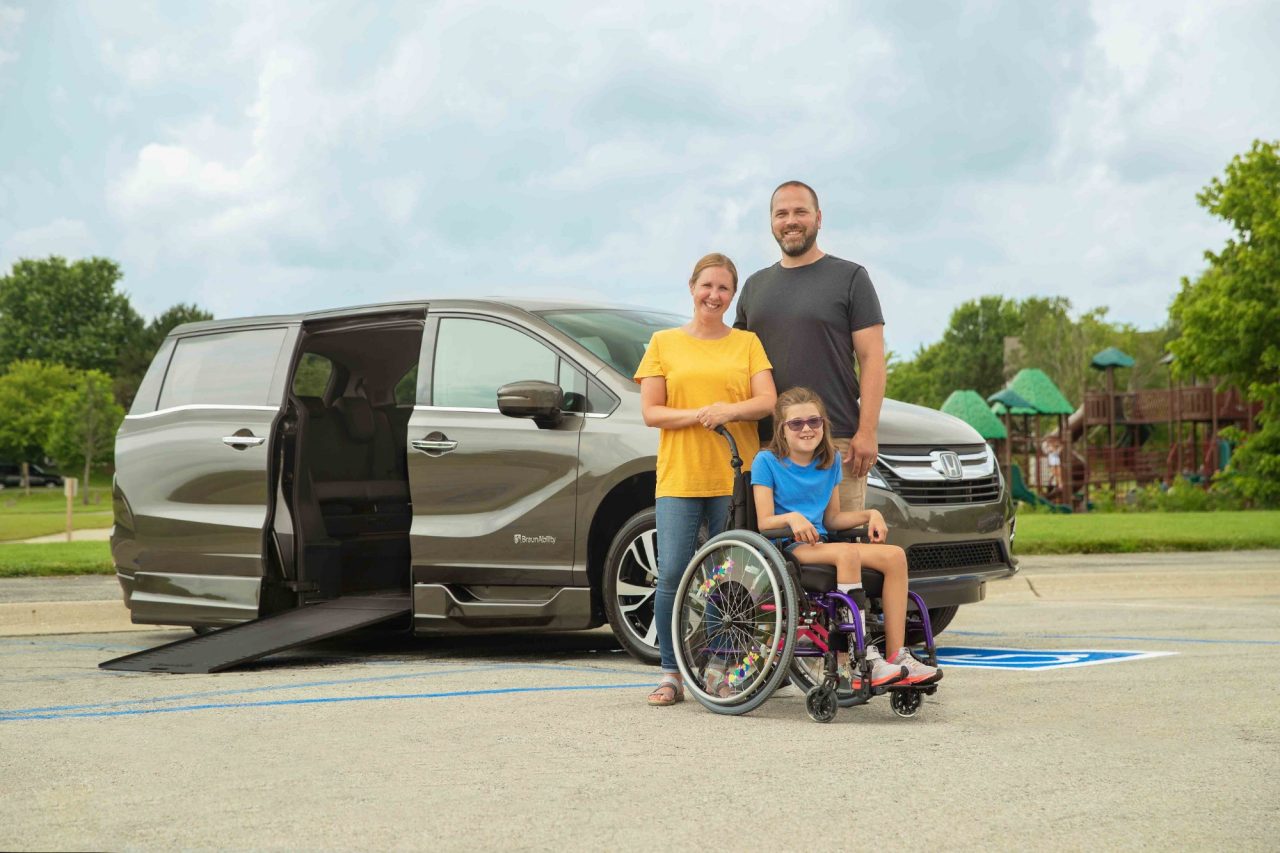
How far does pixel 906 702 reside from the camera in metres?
5.79

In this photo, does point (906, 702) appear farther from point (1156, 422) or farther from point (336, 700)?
Answer: point (1156, 422)

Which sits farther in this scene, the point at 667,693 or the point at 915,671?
the point at 667,693

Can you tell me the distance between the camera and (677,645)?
6.17m

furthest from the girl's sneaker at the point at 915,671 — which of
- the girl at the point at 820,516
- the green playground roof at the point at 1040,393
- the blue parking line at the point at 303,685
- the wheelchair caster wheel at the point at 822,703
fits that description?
the green playground roof at the point at 1040,393

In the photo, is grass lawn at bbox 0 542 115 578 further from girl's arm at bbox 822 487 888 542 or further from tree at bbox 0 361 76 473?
tree at bbox 0 361 76 473

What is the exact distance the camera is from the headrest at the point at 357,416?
9.49 meters

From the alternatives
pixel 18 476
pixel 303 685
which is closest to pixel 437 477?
pixel 303 685

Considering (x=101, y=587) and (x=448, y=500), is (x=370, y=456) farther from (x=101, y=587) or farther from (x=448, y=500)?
(x=101, y=587)

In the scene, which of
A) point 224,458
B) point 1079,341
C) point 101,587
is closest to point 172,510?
point 224,458

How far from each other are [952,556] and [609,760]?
9.74ft

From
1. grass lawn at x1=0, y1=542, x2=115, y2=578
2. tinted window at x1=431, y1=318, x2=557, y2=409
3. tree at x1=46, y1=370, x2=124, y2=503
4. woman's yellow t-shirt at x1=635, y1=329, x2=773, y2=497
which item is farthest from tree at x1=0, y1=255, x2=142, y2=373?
woman's yellow t-shirt at x1=635, y1=329, x2=773, y2=497

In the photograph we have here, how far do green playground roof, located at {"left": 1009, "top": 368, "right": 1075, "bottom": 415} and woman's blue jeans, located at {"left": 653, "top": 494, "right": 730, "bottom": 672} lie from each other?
1629 inches

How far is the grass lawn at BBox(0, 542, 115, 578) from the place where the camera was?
43.2 feet

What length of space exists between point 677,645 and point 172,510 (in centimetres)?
409
